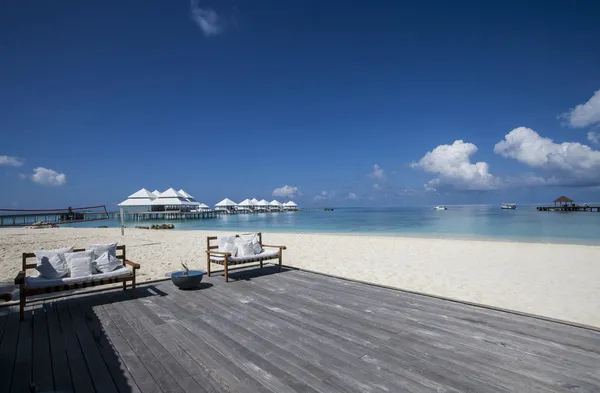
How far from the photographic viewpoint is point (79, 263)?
3932 millimetres

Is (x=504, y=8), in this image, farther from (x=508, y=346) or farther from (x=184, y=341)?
(x=184, y=341)

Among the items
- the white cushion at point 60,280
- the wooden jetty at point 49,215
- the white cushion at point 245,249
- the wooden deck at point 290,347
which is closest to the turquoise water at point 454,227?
the wooden jetty at point 49,215

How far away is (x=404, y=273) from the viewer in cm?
684

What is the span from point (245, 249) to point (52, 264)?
108 inches

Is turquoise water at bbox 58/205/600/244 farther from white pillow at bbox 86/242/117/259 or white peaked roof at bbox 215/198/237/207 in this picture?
white peaked roof at bbox 215/198/237/207

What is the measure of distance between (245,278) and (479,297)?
402cm

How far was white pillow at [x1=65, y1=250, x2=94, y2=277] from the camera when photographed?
3887 mm

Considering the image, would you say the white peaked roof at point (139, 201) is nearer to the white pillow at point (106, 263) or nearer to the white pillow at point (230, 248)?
the white pillow at point (230, 248)

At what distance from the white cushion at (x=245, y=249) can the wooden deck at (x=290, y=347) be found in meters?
1.60

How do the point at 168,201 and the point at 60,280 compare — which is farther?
the point at 168,201

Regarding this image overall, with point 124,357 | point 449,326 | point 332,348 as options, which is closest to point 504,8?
point 449,326

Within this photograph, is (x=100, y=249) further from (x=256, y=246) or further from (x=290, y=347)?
(x=290, y=347)

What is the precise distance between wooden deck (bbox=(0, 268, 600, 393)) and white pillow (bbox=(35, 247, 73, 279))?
0.37m

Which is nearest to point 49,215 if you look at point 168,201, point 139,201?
point 139,201
